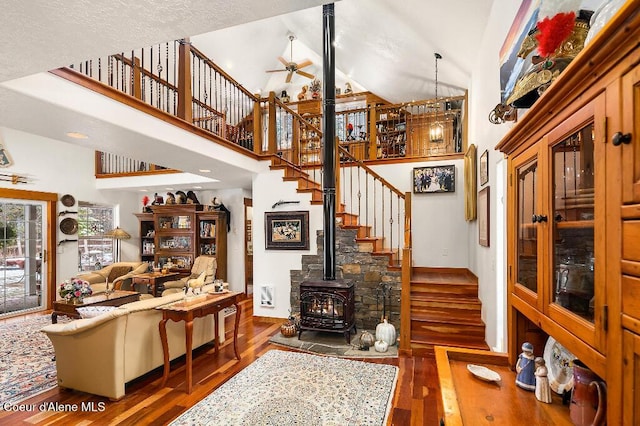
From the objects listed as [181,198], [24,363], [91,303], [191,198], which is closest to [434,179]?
[191,198]

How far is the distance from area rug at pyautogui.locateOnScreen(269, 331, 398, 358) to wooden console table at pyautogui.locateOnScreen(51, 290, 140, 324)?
2436 millimetres

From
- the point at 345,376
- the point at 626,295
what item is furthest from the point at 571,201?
the point at 345,376

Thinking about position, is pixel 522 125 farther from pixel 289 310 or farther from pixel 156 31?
pixel 289 310

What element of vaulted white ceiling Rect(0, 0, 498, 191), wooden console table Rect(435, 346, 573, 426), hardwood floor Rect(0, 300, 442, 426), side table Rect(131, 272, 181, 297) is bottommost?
hardwood floor Rect(0, 300, 442, 426)

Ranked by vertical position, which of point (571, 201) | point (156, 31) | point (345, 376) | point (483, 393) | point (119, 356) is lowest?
point (345, 376)

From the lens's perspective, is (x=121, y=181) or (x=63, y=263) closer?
(x=63, y=263)

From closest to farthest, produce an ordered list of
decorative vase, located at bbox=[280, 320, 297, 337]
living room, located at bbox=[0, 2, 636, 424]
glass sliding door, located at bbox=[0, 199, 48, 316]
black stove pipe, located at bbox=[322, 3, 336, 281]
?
1. living room, located at bbox=[0, 2, 636, 424]
2. black stove pipe, located at bbox=[322, 3, 336, 281]
3. decorative vase, located at bbox=[280, 320, 297, 337]
4. glass sliding door, located at bbox=[0, 199, 48, 316]

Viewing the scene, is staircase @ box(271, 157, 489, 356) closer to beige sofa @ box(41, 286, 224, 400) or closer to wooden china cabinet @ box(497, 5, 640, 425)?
beige sofa @ box(41, 286, 224, 400)

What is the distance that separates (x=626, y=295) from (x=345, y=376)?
9.84 ft

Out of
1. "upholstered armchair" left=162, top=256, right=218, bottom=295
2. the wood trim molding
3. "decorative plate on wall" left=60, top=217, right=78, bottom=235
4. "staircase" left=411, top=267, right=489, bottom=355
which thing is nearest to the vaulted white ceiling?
"upholstered armchair" left=162, top=256, right=218, bottom=295

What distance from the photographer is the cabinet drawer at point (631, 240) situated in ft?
2.14

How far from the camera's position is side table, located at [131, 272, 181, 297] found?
6.42 meters

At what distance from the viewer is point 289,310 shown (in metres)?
5.18

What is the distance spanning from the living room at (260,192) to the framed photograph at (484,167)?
89mm
